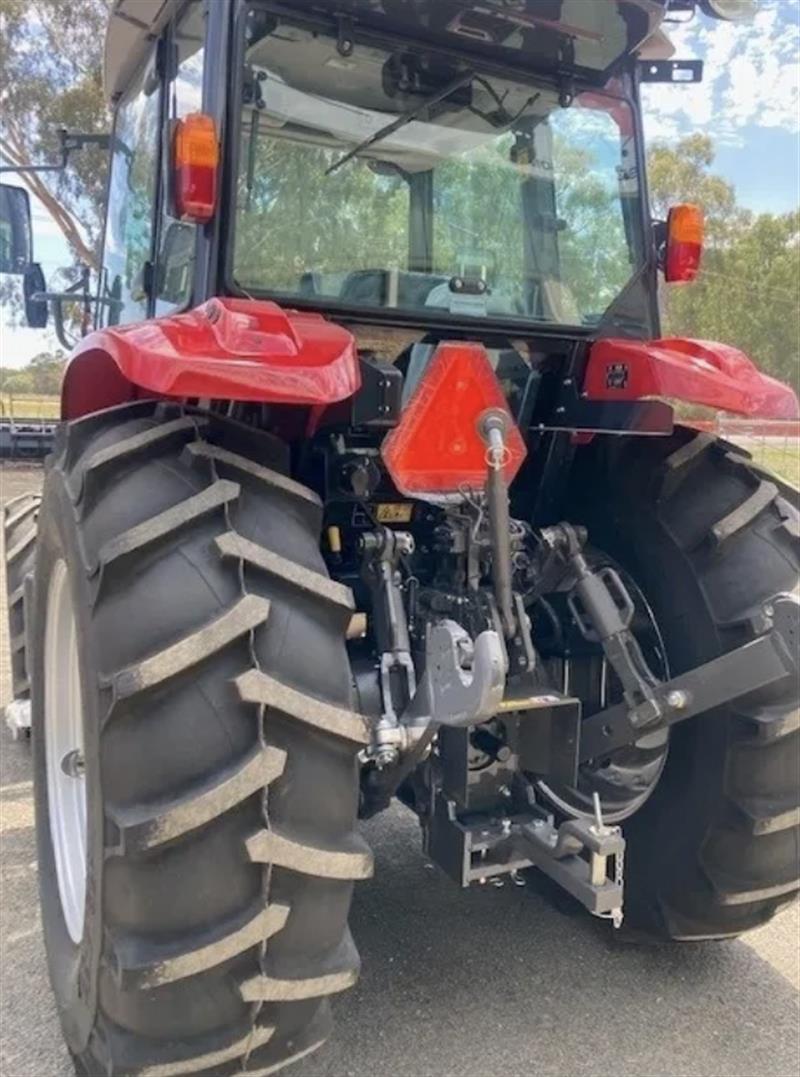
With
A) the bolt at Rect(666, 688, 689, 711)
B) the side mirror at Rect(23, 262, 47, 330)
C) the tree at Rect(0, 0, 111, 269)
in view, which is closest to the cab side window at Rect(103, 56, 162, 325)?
the side mirror at Rect(23, 262, 47, 330)

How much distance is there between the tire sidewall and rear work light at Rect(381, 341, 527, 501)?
2.50 feet

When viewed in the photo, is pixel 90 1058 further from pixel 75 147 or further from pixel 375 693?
pixel 75 147

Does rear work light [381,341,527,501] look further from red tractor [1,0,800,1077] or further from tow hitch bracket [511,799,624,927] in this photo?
tow hitch bracket [511,799,624,927]

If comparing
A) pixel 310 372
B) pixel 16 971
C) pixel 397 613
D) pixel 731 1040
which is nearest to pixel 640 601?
pixel 397 613

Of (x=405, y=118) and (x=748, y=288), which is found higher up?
(x=748, y=288)

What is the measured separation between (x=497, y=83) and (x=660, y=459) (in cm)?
108

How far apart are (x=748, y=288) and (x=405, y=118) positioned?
33.8 meters

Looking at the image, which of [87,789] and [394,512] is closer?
[87,789]

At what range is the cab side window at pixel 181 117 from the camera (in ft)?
8.18

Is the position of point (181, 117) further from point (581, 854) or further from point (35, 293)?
point (581, 854)

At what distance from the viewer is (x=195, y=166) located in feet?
7.34

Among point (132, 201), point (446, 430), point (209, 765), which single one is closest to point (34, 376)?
point (132, 201)

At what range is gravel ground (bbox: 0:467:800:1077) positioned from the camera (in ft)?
7.92

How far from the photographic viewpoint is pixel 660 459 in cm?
278
